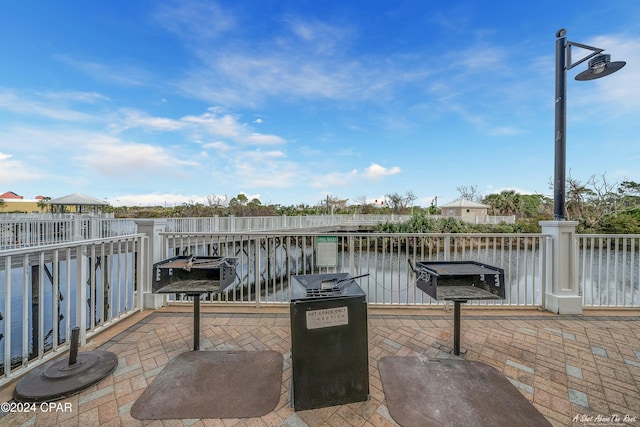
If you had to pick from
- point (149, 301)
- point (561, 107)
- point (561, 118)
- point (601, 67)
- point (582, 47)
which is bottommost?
point (149, 301)

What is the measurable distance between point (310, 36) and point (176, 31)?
4.21m

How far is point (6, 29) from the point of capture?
5.91m

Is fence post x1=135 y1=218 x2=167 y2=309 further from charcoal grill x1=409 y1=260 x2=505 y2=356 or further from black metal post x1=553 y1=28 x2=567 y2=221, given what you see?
black metal post x1=553 y1=28 x2=567 y2=221

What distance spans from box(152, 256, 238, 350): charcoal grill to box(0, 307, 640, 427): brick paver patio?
0.55m

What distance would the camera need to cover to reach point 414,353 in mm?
2238

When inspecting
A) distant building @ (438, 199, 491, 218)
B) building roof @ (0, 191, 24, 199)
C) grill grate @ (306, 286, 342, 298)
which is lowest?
grill grate @ (306, 286, 342, 298)

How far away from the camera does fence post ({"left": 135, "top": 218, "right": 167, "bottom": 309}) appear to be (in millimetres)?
3139

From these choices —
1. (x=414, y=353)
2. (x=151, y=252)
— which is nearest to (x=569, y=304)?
(x=414, y=353)

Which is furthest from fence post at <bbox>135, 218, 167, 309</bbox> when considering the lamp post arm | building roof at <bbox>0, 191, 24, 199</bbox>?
building roof at <bbox>0, 191, 24, 199</bbox>

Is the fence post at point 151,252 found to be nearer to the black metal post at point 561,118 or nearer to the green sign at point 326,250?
the green sign at point 326,250

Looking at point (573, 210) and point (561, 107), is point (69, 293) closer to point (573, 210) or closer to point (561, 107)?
point (561, 107)

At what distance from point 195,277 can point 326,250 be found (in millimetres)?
1503

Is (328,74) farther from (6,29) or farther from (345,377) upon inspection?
(345,377)

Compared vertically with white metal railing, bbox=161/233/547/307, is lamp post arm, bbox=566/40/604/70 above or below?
above
